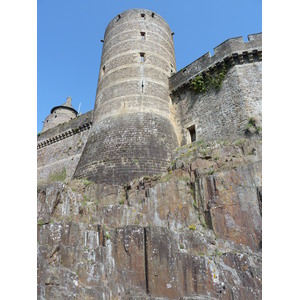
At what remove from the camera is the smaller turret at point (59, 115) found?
34.0 metres

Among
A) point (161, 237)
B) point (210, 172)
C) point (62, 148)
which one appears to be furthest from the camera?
point (62, 148)

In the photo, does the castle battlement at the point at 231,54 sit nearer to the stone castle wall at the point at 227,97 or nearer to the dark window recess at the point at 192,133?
the stone castle wall at the point at 227,97

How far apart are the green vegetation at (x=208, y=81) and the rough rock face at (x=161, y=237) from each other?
573 cm

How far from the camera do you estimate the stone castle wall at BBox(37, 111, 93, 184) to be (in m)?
21.4

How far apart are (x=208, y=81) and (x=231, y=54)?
180 cm

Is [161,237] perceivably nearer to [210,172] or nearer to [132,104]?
[210,172]

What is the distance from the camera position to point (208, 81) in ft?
53.1

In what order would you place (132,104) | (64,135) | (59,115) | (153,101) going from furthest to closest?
(59,115) → (64,135) → (153,101) → (132,104)

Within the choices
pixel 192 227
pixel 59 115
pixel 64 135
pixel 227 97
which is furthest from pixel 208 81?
pixel 59 115

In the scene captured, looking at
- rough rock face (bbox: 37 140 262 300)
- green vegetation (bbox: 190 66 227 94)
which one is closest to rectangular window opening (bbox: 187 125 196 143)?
green vegetation (bbox: 190 66 227 94)

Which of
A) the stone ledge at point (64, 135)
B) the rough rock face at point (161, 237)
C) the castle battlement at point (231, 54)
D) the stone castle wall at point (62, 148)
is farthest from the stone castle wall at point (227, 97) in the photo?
the stone castle wall at point (62, 148)

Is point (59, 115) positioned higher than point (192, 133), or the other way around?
point (59, 115)

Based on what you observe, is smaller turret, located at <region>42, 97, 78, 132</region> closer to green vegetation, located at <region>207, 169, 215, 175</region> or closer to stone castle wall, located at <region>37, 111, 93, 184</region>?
stone castle wall, located at <region>37, 111, 93, 184</region>

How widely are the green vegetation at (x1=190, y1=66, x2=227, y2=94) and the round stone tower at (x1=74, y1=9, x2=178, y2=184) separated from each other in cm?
189
